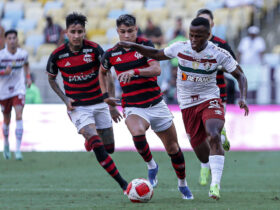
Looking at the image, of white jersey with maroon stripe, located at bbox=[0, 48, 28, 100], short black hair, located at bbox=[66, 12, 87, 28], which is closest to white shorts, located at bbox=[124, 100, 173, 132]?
short black hair, located at bbox=[66, 12, 87, 28]

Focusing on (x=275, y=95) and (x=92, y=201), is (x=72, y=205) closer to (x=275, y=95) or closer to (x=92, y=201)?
(x=92, y=201)

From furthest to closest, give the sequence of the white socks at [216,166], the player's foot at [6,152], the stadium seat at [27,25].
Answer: the stadium seat at [27,25] → the player's foot at [6,152] → the white socks at [216,166]

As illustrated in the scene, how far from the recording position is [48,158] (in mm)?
15648

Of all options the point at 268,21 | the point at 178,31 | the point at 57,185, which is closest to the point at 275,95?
the point at 178,31

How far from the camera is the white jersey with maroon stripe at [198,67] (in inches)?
344

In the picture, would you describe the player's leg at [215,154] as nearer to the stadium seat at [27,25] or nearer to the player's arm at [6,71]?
the player's arm at [6,71]

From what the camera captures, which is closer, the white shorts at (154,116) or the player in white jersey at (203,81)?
the player in white jersey at (203,81)

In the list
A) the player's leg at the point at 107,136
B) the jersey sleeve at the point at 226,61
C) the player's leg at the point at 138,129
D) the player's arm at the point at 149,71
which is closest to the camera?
the jersey sleeve at the point at 226,61

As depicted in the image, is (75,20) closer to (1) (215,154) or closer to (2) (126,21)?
(2) (126,21)

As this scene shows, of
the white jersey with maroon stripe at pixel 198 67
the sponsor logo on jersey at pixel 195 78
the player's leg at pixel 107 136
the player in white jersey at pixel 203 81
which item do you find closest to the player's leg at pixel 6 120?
the player's leg at pixel 107 136

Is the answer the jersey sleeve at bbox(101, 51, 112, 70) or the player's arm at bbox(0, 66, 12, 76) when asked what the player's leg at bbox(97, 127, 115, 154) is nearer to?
the jersey sleeve at bbox(101, 51, 112, 70)

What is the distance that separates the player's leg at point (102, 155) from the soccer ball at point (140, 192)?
1.32 ft

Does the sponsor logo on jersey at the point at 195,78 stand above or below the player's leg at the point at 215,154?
above

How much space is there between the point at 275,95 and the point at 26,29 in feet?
34.8
